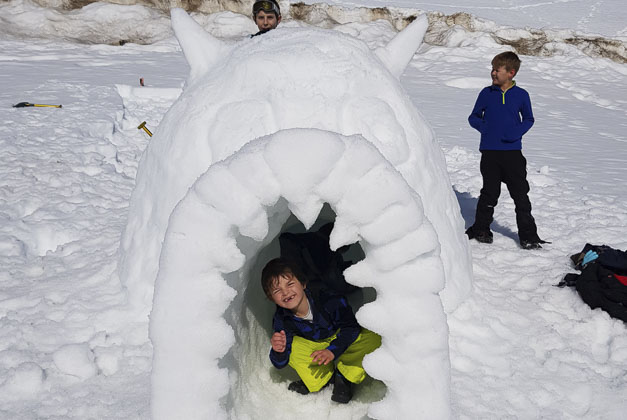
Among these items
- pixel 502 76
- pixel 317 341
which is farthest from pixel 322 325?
pixel 502 76

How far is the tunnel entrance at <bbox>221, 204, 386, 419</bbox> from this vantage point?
185 centimetres

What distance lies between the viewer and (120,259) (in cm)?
273

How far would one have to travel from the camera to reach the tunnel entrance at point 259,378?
1846 mm

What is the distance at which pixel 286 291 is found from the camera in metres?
1.92

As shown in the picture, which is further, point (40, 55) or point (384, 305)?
point (40, 55)

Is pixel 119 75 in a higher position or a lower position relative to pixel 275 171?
lower

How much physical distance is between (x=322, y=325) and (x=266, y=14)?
7.30 feet

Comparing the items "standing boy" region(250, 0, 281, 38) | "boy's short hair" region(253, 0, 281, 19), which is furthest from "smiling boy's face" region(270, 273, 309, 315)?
"boy's short hair" region(253, 0, 281, 19)

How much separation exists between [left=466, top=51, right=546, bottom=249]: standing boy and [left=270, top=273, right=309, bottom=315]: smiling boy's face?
2.03 meters

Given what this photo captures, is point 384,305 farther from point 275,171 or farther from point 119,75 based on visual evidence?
point 119,75

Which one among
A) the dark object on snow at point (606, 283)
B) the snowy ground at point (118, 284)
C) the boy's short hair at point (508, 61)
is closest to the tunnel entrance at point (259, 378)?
the snowy ground at point (118, 284)

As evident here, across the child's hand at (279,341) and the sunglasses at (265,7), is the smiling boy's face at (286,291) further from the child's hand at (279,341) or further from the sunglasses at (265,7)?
the sunglasses at (265,7)

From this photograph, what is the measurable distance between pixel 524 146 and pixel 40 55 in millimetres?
10655

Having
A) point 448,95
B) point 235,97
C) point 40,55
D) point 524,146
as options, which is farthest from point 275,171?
point 40,55
